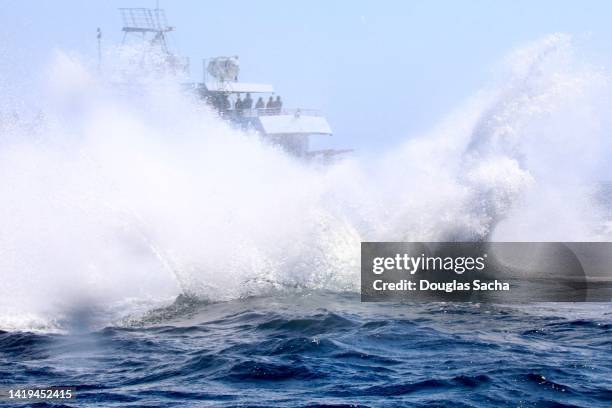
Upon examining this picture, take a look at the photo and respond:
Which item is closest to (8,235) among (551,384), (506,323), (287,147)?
(506,323)

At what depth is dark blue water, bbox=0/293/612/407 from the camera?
11.7m

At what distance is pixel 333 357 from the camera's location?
13.8 m

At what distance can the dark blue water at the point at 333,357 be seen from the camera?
11.7 meters

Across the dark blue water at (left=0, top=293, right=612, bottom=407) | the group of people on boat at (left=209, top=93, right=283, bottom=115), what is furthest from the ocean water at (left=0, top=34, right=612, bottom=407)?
the group of people on boat at (left=209, top=93, right=283, bottom=115)

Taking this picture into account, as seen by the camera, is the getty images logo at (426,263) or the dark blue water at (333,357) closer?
the dark blue water at (333,357)

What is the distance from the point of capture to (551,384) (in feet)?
39.2

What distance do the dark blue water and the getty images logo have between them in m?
3.55

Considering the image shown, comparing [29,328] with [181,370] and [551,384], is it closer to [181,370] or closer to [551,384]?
[181,370]

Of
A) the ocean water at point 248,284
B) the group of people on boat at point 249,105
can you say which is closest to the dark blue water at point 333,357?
the ocean water at point 248,284
